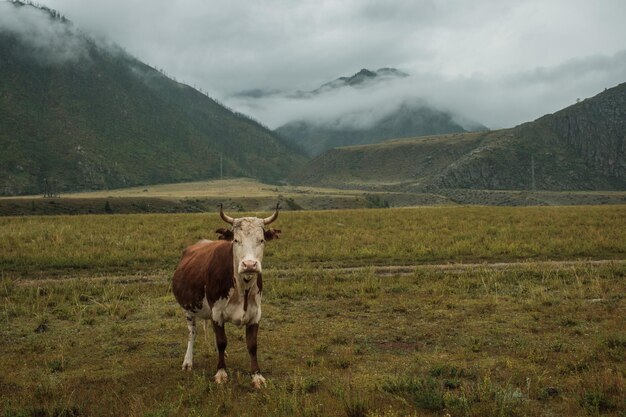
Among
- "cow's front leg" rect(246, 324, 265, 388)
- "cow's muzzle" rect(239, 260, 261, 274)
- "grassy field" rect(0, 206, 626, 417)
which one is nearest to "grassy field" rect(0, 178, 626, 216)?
"grassy field" rect(0, 206, 626, 417)

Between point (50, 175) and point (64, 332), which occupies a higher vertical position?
point (50, 175)

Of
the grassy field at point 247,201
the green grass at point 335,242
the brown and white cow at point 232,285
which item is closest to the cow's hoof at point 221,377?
the brown and white cow at point 232,285

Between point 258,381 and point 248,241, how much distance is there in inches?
95.1

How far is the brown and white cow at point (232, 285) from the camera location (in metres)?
7.97

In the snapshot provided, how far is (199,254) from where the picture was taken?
10141 millimetres

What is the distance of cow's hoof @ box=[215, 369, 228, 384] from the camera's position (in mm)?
8312

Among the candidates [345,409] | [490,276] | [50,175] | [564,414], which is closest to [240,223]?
[345,409]

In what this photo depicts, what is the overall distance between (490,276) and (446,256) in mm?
6174

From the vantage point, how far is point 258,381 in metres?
8.16

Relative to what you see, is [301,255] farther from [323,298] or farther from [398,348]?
[398,348]

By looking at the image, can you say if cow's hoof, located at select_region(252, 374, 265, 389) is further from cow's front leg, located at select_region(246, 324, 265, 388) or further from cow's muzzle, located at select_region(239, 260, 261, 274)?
cow's muzzle, located at select_region(239, 260, 261, 274)

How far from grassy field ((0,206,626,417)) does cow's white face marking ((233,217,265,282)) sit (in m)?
2.08

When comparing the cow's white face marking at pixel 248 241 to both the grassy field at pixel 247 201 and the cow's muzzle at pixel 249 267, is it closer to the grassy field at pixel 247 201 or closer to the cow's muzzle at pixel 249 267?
the cow's muzzle at pixel 249 267

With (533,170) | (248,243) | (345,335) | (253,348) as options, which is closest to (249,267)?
(248,243)
